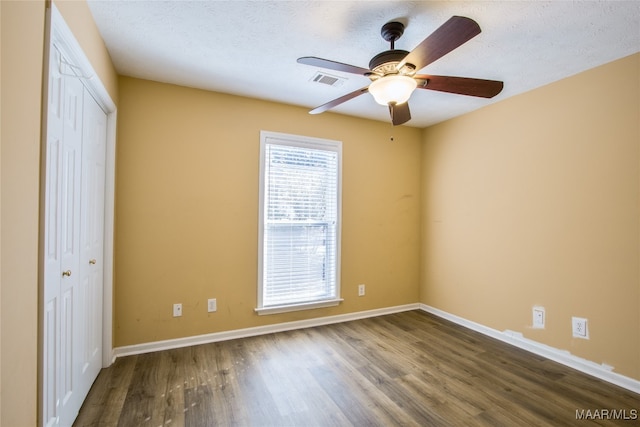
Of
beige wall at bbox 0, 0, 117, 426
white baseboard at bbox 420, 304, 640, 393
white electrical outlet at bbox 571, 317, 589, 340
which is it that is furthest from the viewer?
white electrical outlet at bbox 571, 317, 589, 340

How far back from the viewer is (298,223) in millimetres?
3301

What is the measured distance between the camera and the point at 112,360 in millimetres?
2463

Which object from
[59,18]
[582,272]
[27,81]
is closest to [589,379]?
[582,272]

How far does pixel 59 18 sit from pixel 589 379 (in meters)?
4.01

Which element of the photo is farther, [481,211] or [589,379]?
[481,211]

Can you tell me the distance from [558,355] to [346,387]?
1927 mm

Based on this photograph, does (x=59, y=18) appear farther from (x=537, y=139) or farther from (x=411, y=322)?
(x=411, y=322)

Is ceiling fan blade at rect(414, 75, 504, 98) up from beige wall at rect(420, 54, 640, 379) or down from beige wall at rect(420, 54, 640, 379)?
up

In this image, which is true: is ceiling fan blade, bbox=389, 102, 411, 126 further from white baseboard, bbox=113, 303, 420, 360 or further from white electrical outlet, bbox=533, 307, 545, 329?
white baseboard, bbox=113, 303, 420, 360

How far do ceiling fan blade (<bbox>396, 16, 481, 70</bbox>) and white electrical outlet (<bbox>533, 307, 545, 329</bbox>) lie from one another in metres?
2.51

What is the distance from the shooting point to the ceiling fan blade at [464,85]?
1.74 m

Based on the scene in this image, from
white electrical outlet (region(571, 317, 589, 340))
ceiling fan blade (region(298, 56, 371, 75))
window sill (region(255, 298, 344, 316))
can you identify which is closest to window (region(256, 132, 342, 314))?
window sill (region(255, 298, 344, 316))

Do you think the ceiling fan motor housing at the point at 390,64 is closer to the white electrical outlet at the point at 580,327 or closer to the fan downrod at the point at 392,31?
the fan downrod at the point at 392,31

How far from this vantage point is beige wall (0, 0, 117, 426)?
95 centimetres
